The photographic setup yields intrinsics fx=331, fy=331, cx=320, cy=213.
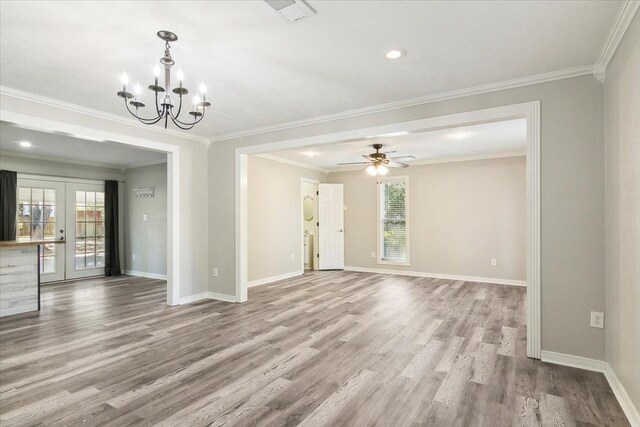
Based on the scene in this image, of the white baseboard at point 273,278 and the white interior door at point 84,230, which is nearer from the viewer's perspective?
the white baseboard at point 273,278

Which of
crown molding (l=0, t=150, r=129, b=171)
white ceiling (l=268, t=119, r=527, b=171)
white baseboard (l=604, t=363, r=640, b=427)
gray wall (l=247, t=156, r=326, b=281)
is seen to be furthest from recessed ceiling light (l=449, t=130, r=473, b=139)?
crown molding (l=0, t=150, r=129, b=171)

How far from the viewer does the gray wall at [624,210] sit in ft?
6.63

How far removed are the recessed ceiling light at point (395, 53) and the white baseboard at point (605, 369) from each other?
2.84m

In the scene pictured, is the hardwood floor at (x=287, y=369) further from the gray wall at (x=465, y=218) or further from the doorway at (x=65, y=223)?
the doorway at (x=65, y=223)

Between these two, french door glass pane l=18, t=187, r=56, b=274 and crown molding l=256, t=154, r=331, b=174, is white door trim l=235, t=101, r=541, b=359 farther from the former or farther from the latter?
french door glass pane l=18, t=187, r=56, b=274

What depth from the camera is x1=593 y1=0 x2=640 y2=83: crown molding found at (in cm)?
201

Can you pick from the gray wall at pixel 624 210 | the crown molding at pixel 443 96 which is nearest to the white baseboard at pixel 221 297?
the crown molding at pixel 443 96

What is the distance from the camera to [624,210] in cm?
227

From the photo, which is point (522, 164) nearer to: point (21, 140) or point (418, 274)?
point (418, 274)

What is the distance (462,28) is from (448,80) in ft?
2.90

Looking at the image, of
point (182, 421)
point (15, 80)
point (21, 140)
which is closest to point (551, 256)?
point (182, 421)

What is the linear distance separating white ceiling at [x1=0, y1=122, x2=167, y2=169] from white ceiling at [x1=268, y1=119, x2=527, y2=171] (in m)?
2.81

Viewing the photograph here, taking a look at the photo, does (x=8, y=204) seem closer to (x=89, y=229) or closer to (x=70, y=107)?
(x=89, y=229)

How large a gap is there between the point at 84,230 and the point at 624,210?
903 cm
